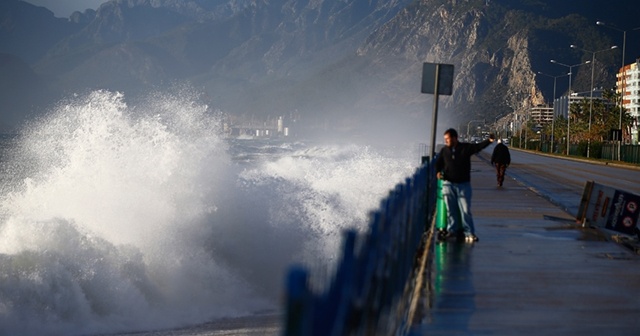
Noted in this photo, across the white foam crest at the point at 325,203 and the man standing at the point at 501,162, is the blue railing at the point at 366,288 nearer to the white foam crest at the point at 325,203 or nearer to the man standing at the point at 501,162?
the white foam crest at the point at 325,203

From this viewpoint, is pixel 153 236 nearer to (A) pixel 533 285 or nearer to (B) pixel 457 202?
(B) pixel 457 202

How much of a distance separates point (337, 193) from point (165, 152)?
624 centimetres

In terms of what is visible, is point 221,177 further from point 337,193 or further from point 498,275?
point 498,275

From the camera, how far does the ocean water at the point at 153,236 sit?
54.1ft

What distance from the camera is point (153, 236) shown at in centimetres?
2217

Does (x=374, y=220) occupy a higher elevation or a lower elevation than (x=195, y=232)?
higher

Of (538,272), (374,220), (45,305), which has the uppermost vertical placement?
(374,220)

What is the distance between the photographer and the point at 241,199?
27.2m

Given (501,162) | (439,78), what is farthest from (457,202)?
(501,162)

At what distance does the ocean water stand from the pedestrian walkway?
2.00 m

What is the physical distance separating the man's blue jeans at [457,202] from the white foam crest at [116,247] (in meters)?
4.26

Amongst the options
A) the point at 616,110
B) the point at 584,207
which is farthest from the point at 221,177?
the point at 616,110

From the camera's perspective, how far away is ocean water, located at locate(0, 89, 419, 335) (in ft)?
54.1

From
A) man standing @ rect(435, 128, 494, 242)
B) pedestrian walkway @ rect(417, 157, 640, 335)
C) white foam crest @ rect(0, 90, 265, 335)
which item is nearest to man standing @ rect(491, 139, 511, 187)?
white foam crest @ rect(0, 90, 265, 335)
